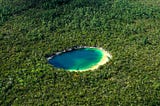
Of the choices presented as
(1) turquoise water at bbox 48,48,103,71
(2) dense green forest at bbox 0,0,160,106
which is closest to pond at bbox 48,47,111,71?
(1) turquoise water at bbox 48,48,103,71

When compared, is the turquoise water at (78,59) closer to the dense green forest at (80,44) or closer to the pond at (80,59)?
the pond at (80,59)

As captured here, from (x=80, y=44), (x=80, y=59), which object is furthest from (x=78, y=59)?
(x=80, y=44)

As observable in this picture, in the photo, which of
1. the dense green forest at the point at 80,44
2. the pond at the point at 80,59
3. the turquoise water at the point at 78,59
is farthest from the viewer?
the turquoise water at the point at 78,59

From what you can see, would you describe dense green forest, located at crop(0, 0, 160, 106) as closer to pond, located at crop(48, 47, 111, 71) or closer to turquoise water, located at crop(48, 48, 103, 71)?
pond, located at crop(48, 47, 111, 71)

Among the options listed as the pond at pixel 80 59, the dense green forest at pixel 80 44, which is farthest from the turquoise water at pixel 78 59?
the dense green forest at pixel 80 44

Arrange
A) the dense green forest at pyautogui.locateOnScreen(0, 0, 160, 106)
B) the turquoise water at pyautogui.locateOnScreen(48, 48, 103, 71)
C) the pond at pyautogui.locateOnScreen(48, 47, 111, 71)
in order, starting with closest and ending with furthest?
the dense green forest at pyautogui.locateOnScreen(0, 0, 160, 106) → the pond at pyautogui.locateOnScreen(48, 47, 111, 71) → the turquoise water at pyautogui.locateOnScreen(48, 48, 103, 71)

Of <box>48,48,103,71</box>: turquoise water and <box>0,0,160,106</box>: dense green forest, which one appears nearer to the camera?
<box>0,0,160,106</box>: dense green forest

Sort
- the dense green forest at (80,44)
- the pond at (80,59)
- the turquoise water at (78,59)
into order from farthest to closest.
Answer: the turquoise water at (78,59) < the pond at (80,59) < the dense green forest at (80,44)
